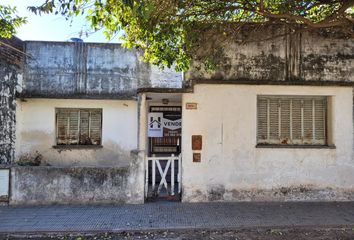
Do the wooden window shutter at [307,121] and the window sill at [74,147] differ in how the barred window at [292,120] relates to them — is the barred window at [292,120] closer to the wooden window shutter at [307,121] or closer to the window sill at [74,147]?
the wooden window shutter at [307,121]

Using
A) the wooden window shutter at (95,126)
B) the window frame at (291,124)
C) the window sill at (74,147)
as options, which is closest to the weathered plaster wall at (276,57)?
the window frame at (291,124)

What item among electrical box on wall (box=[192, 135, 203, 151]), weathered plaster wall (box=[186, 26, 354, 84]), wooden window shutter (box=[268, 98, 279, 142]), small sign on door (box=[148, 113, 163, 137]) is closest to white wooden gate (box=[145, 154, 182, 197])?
electrical box on wall (box=[192, 135, 203, 151])

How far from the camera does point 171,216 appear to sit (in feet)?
23.4

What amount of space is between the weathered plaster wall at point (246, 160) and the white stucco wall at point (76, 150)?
12.3ft

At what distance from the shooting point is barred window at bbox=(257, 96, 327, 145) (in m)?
8.55

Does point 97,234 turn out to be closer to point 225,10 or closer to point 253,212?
point 253,212

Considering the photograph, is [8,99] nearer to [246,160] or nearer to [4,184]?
[4,184]

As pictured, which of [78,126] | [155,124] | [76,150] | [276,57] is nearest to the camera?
[276,57]

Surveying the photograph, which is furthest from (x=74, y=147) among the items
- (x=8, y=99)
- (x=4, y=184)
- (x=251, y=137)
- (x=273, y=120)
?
(x=273, y=120)

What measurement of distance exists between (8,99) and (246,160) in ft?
24.8

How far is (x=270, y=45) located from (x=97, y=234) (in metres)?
5.95

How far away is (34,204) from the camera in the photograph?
7.92 metres

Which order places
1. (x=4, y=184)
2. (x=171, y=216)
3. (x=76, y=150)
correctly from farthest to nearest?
(x=76, y=150) → (x=4, y=184) → (x=171, y=216)

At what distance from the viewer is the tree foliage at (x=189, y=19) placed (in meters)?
6.60
